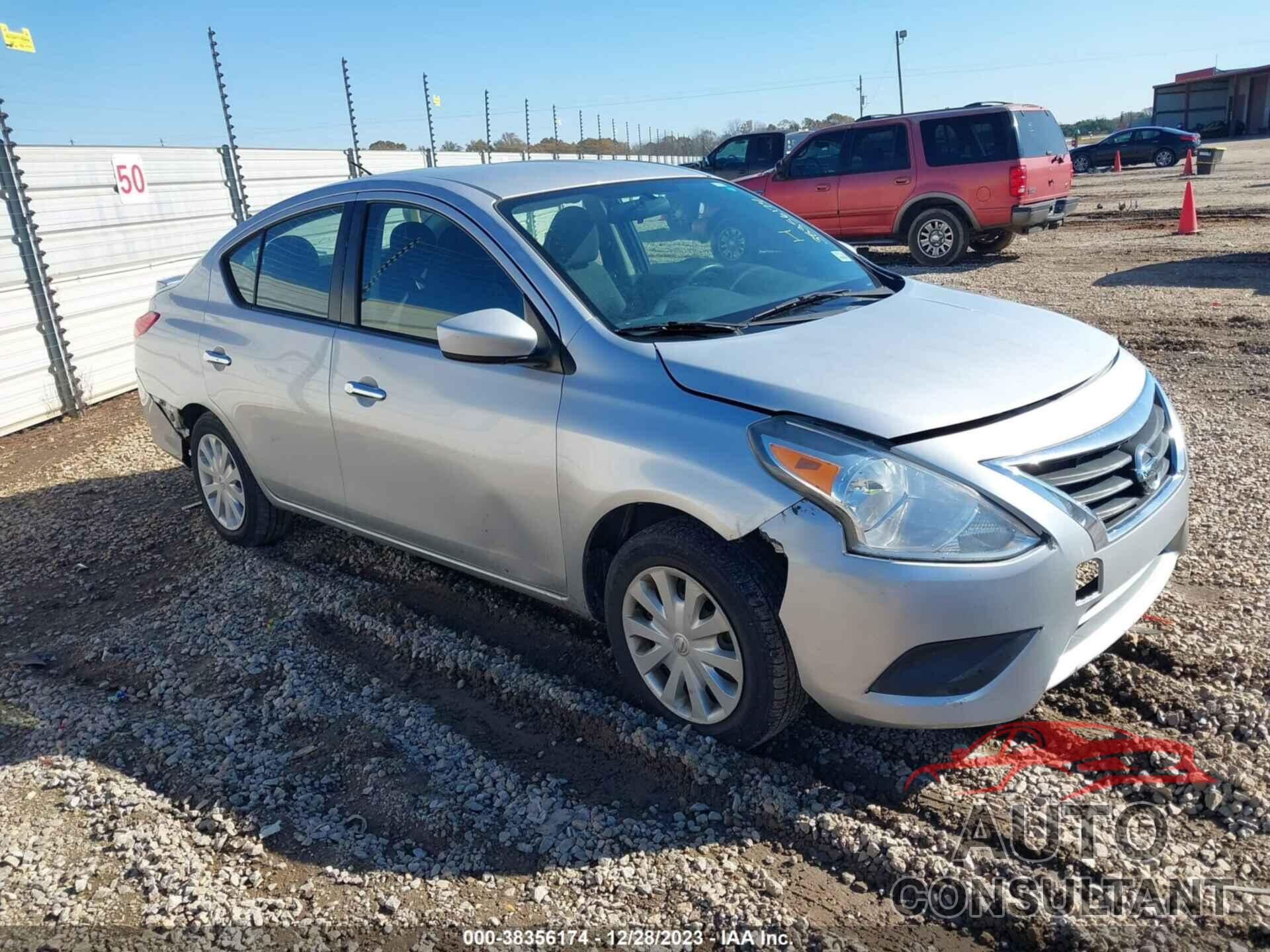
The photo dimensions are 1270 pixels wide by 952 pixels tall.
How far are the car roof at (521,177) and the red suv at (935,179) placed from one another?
918 cm

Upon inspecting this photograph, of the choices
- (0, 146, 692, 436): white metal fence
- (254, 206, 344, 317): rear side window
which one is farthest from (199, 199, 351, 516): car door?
(0, 146, 692, 436): white metal fence

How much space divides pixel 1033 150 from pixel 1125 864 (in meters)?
12.4

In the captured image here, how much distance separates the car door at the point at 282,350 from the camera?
423cm

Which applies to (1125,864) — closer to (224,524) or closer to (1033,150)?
(224,524)

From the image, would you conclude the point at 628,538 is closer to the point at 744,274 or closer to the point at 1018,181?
the point at 744,274

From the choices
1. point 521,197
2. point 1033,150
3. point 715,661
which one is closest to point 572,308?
point 521,197

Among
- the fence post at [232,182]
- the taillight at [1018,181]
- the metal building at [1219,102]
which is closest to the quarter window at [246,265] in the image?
the fence post at [232,182]

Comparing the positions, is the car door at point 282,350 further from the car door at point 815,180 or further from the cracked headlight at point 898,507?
the car door at point 815,180

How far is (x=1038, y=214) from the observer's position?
13.1m

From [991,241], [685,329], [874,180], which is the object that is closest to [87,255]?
[685,329]

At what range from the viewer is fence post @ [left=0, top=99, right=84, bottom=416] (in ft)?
27.2

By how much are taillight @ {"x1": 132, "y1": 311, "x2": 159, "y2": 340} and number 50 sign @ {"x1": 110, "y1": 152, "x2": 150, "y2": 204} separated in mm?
5437

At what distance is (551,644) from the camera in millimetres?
3912

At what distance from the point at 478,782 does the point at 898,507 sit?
1586 mm
